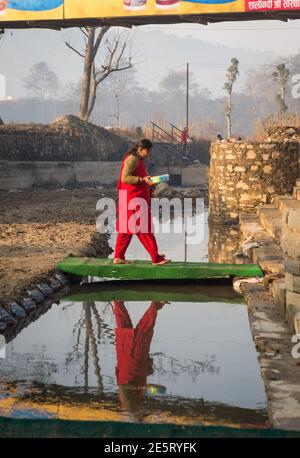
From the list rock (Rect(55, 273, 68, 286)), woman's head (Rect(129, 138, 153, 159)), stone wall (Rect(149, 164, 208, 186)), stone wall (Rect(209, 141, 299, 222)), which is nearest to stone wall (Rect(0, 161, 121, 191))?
stone wall (Rect(149, 164, 208, 186))

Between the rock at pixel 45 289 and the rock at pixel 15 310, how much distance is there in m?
1.04

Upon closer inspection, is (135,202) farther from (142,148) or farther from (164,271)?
(164,271)

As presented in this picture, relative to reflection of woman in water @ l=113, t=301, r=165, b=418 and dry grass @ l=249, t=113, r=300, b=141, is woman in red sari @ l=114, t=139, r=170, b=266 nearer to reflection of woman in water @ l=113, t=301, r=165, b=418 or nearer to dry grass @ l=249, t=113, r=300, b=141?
reflection of woman in water @ l=113, t=301, r=165, b=418

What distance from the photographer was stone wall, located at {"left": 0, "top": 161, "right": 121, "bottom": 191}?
28511 mm

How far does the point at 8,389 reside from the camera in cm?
706

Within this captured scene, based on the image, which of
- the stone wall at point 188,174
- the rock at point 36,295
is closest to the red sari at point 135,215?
the rock at point 36,295

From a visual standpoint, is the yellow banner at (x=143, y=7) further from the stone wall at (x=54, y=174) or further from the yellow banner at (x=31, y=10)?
the stone wall at (x=54, y=174)

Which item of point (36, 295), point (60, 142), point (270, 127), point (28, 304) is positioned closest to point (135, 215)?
point (36, 295)

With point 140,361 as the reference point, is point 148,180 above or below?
above

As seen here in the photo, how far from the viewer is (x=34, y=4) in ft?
77.5

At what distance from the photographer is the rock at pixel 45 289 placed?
10898 millimetres

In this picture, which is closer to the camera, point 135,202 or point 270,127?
point 135,202

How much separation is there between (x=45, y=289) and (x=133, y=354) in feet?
9.64

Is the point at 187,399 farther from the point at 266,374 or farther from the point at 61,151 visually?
the point at 61,151
